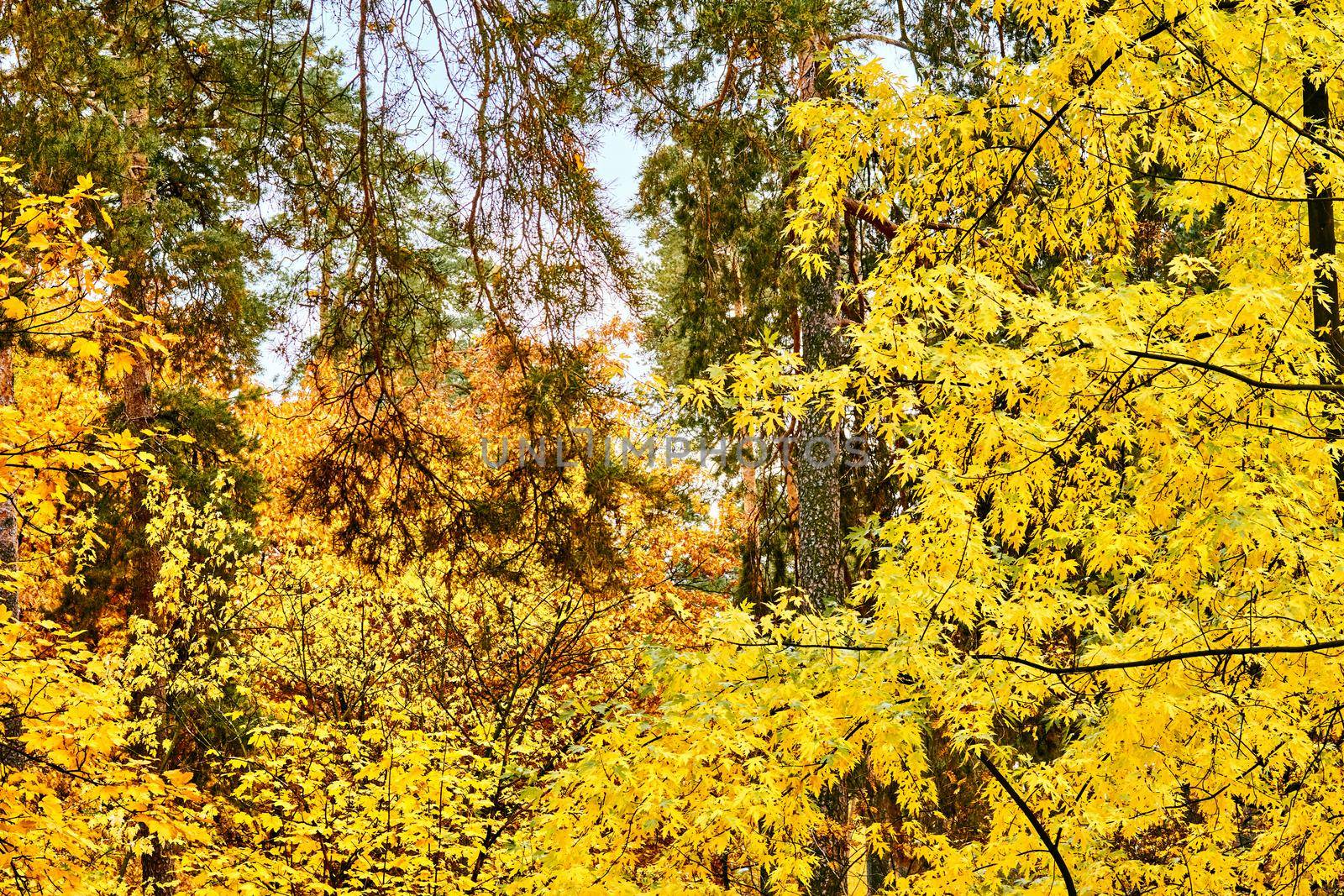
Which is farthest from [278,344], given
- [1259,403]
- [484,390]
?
[484,390]

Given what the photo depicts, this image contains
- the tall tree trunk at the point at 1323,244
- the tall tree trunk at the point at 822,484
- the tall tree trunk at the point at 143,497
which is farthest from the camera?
the tall tree trunk at the point at 143,497

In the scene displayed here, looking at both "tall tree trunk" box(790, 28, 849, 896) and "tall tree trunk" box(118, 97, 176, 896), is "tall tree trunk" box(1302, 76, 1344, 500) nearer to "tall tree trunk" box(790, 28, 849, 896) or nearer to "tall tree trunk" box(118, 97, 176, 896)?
"tall tree trunk" box(790, 28, 849, 896)

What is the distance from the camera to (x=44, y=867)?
432 centimetres

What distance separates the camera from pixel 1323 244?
4.88 metres

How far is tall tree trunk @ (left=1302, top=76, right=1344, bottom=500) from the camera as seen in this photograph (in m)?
4.55

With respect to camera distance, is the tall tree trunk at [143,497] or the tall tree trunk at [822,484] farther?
the tall tree trunk at [143,497]

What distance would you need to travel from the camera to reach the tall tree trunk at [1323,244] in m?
4.55

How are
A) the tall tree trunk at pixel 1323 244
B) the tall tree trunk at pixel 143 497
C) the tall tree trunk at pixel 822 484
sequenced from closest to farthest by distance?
the tall tree trunk at pixel 1323 244, the tall tree trunk at pixel 822 484, the tall tree trunk at pixel 143 497

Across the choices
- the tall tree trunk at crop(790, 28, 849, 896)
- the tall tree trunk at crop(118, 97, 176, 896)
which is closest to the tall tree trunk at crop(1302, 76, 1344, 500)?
the tall tree trunk at crop(790, 28, 849, 896)

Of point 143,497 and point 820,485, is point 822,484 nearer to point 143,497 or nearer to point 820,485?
point 820,485

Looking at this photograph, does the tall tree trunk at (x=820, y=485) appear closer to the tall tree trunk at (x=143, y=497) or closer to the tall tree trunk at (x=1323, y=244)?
the tall tree trunk at (x=1323, y=244)

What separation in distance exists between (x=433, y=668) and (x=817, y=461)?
4.56 metres

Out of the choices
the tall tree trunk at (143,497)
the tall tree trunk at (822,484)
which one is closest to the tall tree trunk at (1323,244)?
the tall tree trunk at (822,484)

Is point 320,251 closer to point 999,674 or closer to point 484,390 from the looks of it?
point 999,674
